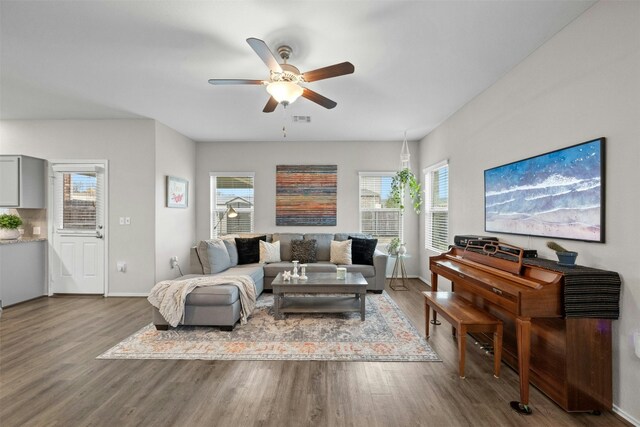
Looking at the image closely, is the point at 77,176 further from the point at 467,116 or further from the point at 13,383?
the point at 467,116

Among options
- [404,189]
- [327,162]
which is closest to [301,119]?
[327,162]

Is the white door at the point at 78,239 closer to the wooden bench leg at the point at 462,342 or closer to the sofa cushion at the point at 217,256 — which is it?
the sofa cushion at the point at 217,256

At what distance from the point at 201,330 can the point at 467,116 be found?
13.4ft

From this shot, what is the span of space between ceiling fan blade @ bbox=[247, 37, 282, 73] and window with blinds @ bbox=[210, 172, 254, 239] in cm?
353

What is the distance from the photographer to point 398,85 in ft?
10.1

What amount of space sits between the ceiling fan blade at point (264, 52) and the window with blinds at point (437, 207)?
3.06 m

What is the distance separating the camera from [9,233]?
4004mm

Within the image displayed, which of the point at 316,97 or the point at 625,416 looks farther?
the point at 316,97

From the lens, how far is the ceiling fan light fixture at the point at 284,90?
89.1 inches

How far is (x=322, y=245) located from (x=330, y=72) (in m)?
3.26

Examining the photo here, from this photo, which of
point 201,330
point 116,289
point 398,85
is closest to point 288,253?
point 201,330

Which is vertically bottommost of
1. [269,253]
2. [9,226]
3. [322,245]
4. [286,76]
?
[269,253]

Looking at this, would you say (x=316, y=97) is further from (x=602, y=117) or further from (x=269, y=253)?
(x=269, y=253)

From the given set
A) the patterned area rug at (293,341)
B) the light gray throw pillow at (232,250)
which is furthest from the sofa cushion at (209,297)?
the light gray throw pillow at (232,250)
